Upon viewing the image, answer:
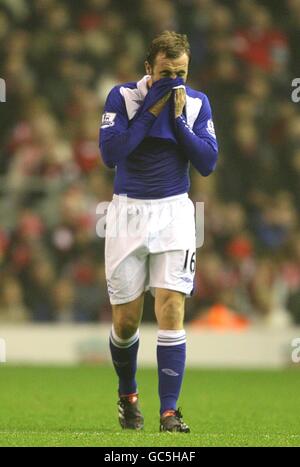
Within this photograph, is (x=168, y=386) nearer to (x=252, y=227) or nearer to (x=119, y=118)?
(x=119, y=118)

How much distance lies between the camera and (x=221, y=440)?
616 cm

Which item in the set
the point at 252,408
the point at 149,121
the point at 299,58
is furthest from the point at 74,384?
the point at 299,58

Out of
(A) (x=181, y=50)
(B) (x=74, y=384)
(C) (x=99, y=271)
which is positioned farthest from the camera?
(C) (x=99, y=271)

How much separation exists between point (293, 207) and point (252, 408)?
6.33 meters

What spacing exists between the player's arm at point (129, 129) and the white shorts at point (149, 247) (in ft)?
1.00

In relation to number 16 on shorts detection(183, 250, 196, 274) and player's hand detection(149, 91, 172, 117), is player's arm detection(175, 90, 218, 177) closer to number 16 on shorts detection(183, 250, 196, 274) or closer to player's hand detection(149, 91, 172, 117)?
player's hand detection(149, 91, 172, 117)

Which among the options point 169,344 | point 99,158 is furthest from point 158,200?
point 99,158

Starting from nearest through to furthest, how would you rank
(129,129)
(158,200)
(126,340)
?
(129,129) < (158,200) < (126,340)

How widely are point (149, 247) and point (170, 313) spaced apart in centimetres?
37

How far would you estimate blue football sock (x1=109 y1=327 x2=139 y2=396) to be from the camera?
7023mm

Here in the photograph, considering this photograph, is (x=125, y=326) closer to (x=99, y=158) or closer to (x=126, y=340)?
(x=126, y=340)

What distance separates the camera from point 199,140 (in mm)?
6750

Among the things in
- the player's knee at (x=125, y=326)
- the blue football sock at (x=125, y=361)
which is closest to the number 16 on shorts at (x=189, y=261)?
Answer: the player's knee at (x=125, y=326)

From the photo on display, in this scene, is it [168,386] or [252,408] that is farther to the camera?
[252,408]
